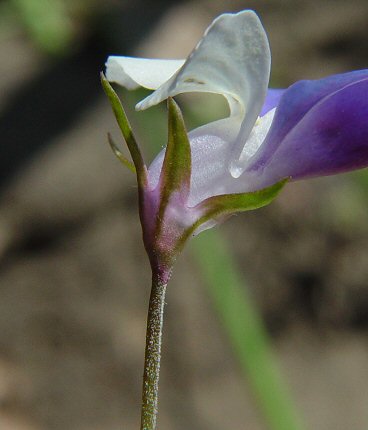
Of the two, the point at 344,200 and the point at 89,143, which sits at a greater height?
the point at 89,143

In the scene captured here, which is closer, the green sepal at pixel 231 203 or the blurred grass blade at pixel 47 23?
the green sepal at pixel 231 203

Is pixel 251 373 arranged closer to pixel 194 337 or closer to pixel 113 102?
pixel 194 337

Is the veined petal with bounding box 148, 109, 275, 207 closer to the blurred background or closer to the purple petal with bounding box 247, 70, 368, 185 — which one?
the purple petal with bounding box 247, 70, 368, 185

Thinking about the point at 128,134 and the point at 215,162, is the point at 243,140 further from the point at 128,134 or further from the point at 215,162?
the point at 128,134

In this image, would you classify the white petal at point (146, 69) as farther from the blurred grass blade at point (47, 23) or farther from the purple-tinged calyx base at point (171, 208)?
the blurred grass blade at point (47, 23)

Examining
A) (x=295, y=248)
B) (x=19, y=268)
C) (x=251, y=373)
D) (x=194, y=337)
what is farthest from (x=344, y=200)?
(x=19, y=268)

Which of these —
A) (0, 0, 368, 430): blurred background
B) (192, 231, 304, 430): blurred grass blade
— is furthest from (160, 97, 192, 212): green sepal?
(0, 0, 368, 430): blurred background

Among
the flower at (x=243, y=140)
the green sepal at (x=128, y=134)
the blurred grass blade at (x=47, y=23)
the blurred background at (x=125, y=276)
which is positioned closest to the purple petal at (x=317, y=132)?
the flower at (x=243, y=140)
